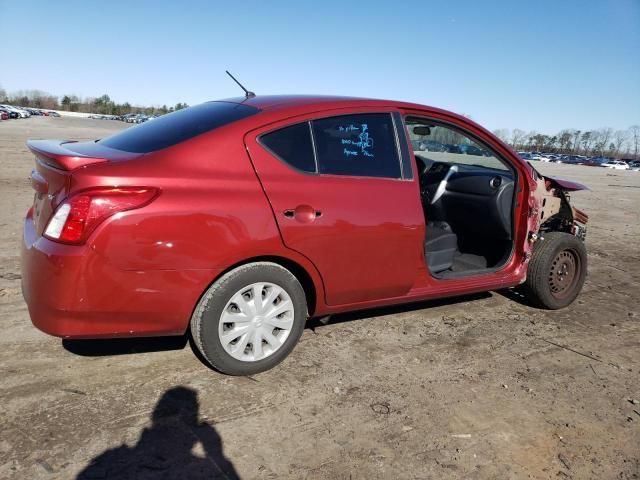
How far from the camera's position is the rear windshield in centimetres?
→ 290

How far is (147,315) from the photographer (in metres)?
2.65

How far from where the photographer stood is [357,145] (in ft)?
10.9

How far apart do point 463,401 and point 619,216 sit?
1016 cm

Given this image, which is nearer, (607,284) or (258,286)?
(258,286)

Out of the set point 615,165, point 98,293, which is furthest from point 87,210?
point 615,165

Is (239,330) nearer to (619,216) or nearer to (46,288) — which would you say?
(46,288)

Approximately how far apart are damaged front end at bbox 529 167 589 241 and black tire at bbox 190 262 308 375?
235cm

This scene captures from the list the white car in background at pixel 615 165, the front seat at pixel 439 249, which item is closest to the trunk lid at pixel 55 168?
the front seat at pixel 439 249

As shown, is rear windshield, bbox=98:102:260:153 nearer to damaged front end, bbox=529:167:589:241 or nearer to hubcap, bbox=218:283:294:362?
hubcap, bbox=218:283:294:362

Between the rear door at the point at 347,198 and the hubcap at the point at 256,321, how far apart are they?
1.02 ft

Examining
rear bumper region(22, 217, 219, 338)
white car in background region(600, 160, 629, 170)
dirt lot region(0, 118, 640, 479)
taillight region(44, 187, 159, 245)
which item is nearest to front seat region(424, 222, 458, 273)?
dirt lot region(0, 118, 640, 479)

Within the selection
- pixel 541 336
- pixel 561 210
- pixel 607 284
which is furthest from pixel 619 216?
pixel 541 336

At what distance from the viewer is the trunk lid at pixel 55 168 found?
Result: 2.55 m

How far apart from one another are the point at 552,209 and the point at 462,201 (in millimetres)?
795
